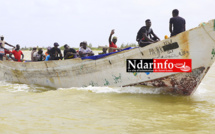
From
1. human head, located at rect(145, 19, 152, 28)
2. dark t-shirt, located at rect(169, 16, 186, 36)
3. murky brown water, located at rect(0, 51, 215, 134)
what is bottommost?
murky brown water, located at rect(0, 51, 215, 134)

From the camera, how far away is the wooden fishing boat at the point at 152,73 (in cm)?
575

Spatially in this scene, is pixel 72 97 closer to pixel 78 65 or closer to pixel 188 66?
pixel 78 65

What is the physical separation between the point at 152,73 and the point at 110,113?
1984 millimetres

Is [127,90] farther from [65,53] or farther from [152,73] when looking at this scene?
[65,53]

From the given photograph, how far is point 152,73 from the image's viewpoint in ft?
21.0

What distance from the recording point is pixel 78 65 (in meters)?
7.61

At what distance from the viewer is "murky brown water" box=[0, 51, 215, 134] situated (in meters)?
3.98

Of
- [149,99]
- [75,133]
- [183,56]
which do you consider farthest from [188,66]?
[75,133]

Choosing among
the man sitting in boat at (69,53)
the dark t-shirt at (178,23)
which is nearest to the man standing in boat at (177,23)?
the dark t-shirt at (178,23)

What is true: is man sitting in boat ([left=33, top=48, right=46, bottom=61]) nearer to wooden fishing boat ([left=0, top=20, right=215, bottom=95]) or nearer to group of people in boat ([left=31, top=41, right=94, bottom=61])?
group of people in boat ([left=31, top=41, right=94, bottom=61])

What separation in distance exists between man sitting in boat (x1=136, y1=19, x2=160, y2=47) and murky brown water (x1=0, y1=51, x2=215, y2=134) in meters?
1.20

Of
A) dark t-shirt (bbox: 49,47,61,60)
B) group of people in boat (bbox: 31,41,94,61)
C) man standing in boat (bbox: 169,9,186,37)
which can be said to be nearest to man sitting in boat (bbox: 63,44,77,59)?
group of people in boat (bbox: 31,41,94,61)

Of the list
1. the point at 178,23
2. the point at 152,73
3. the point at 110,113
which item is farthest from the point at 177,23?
the point at 110,113

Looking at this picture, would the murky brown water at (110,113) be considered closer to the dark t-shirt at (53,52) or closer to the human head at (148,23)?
the human head at (148,23)
